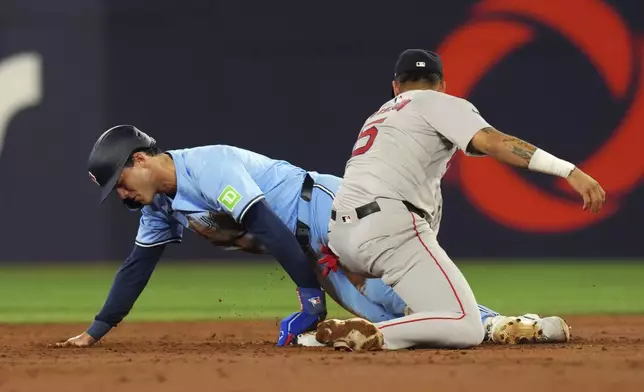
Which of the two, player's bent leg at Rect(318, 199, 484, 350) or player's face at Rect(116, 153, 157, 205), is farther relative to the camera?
player's face at Rect(116, 153, 157, 205)

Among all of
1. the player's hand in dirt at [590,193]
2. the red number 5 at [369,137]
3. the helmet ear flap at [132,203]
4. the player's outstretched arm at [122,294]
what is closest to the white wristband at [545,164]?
the player's hand in dirt at [590,193]

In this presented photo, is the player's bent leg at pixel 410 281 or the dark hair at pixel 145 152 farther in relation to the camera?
the dark hair at pixel 145 152

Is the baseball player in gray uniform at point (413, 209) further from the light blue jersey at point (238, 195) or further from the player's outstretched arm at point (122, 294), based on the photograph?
the player's outstretched arm at point (122, 294)

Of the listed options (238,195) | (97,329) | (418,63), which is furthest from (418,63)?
(97,329)

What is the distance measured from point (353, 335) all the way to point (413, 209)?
26.1 inches

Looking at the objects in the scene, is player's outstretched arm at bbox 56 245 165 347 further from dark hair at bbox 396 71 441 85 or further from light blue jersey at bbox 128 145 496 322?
dark hair at bbox 396 71 441 85

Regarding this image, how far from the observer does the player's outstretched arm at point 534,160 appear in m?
4.21

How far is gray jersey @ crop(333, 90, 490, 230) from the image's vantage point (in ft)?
15.8

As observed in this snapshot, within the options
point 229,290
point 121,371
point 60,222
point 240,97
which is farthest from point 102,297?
point 121,371

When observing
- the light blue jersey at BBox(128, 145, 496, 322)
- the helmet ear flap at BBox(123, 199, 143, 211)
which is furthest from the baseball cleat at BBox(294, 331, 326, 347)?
the helmet ear flap at BBox(123, 199, 143, 211)

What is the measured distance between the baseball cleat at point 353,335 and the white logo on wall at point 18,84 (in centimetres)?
738

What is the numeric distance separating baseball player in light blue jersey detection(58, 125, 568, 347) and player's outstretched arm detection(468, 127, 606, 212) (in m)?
0.93

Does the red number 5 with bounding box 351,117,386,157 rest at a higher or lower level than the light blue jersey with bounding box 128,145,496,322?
higher

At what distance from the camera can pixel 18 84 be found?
11.2 meters
